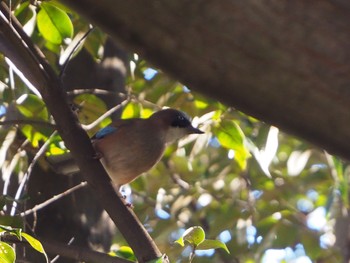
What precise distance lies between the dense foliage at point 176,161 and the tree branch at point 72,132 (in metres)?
0.09

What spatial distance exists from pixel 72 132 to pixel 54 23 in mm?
735

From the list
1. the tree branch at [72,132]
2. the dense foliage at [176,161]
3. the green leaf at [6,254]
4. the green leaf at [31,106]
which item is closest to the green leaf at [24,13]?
the dense foliage at [176,161]

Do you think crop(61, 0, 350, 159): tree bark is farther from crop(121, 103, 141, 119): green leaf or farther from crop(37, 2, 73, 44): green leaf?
crop(121, 103, 141, 119): green leaf

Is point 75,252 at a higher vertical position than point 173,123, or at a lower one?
higher

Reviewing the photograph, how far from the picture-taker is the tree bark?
0.95 metres

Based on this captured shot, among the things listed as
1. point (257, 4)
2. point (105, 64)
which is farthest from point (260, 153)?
point (257, 4)

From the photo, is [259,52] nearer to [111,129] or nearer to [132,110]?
[132,110]

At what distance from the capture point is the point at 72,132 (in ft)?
8.34

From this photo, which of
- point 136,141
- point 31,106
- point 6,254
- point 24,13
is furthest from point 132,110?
point 6,254

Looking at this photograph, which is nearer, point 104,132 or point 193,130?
point 104,132

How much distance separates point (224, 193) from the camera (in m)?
5.16

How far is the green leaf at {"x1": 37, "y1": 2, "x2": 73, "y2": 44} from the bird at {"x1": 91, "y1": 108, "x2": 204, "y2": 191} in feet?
3.15

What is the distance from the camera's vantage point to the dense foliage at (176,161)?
316 cm

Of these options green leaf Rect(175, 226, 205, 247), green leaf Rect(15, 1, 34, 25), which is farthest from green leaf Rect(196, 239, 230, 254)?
green leaf Rect(15, 1, 34, 25)
